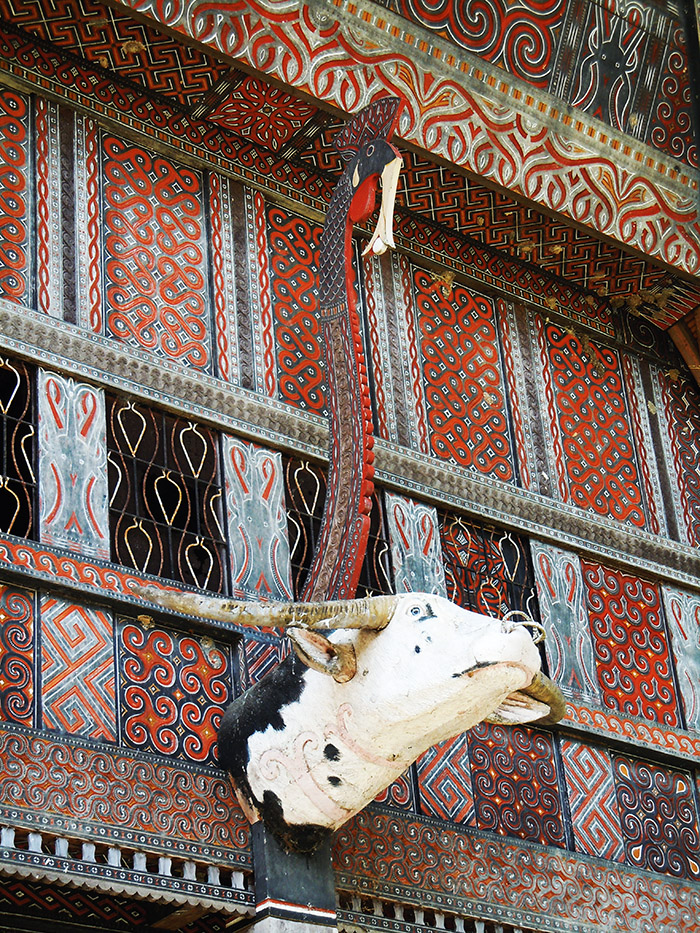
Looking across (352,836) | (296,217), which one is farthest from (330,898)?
(296,217)

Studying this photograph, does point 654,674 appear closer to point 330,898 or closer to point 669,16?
point 330,898

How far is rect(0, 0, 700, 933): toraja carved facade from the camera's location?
5.54m

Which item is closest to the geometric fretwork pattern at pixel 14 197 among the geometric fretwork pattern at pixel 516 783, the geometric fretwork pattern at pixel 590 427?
the geometric fretwork pattern at pixel 516 783

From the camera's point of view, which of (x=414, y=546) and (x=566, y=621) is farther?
(x=566, y=621)

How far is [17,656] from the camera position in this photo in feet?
17.6

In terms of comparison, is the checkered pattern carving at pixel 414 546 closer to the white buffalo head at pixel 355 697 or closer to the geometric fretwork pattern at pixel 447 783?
the geometric fretwork pattern at pixel 447 783

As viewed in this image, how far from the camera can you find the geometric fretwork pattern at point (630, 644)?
7.17m

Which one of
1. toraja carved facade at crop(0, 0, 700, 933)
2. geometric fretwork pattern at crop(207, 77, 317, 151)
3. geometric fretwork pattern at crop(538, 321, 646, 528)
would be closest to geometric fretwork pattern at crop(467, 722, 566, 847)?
toraja carved facade at crop(0, 0, 700, 933)

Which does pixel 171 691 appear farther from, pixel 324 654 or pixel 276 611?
pixel 276 611

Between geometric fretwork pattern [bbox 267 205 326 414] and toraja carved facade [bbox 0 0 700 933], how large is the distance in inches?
0.7

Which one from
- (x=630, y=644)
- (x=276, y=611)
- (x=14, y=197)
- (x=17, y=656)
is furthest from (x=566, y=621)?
(x=14, y=197)

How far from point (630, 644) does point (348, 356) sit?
7.23 ft

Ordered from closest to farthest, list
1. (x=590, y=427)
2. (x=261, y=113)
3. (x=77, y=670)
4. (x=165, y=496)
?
(x=77, y=670) < (x=165, y=496) < (x=261, y=113) < (x=590, y=427)

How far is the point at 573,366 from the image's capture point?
7977 millimetres
